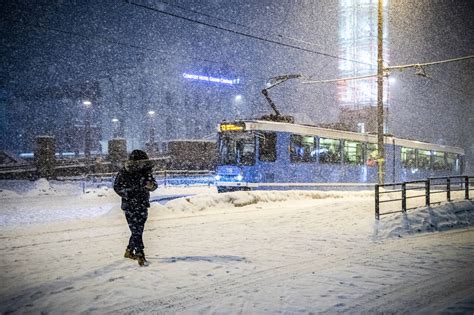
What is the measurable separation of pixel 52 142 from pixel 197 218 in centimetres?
1763

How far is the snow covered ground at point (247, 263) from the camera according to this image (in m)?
5.02

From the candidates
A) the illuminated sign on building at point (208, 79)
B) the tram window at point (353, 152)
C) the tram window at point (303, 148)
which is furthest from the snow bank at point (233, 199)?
the illuminated sign on building at point (208, 79)

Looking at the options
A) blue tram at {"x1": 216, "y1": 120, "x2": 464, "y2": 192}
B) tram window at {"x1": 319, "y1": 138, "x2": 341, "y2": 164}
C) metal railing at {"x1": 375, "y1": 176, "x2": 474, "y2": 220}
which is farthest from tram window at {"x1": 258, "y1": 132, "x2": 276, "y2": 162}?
metal railing at {"x1": 375, "y1": 176, "x2": 474, "y2": 220}

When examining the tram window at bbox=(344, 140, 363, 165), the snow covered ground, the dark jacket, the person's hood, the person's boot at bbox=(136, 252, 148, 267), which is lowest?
the snow covered ground

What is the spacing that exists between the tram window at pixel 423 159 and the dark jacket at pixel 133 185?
87.2ft

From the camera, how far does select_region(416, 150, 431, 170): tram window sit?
29192 mm

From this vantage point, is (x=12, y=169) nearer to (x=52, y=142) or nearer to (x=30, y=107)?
(x=52, y=142)

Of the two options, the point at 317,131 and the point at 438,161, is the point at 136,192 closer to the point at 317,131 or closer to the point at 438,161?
the point at 317,131

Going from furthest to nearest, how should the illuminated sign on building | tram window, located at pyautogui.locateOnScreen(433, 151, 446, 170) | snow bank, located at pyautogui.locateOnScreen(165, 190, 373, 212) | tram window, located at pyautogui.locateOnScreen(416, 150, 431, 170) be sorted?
the illuminated sign on building < tram window, located at pyautogui.locateOnScreen(433, 151, 446, 170) < tram window, located at pyautogui.locateOnScreen(416, 150, 431, 170) < snow bank, located at pyautogui.locateOnScreen(165, 190, 373, 212)

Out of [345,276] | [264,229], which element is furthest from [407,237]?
[345,276]

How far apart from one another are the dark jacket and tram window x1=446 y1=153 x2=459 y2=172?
32.1 m

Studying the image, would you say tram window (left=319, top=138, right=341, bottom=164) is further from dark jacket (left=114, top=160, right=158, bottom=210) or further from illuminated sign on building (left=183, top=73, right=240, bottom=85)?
illuminated sign on building (left=183, top=73, right=240, bottom=85)

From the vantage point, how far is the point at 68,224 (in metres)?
12.0

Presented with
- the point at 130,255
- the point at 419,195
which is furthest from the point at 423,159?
the point at 130,255
